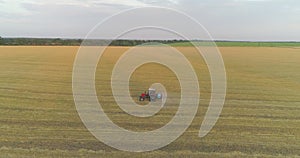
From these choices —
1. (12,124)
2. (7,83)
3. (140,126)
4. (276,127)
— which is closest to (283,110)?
(276,127)

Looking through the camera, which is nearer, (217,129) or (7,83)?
(217,129)

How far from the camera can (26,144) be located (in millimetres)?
7254

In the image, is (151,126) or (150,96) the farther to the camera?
(150,96)

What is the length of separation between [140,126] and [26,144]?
113 inches

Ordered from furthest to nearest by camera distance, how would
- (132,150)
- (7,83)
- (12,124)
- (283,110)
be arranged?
(7,83) < (283,110) < (12,124) < (132,150)

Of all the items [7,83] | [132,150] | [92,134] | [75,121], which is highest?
[132,150]

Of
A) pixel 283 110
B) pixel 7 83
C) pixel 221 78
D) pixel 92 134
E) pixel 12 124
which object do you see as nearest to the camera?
pixel 92 134

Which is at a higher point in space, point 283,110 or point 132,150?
point 132,150

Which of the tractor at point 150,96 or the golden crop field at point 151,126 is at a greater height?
the golden crop field at point 151,126

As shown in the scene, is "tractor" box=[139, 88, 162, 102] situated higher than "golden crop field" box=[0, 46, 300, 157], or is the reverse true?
"golden crop field" box=[0, 46, 300, 157]

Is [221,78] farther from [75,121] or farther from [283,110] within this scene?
[75,121]

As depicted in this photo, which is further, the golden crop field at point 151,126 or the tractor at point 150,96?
the tractor at point 150,96

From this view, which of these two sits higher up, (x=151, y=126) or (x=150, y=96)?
(x=151, y=126)

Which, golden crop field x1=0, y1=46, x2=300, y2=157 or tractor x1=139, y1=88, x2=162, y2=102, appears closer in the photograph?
golden crop field x1=0, y1=46, x2=300, y2=157
